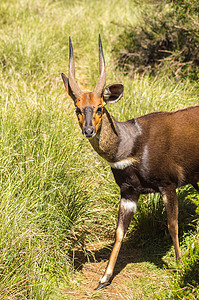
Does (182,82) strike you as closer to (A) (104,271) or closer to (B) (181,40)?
(B) (181,40)

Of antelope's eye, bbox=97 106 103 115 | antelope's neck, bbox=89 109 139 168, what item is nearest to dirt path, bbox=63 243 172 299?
antelope's neck, bbox=89 109 139 168

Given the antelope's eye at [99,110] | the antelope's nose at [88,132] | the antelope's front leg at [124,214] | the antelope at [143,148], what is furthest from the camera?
the antelope's front leg at [124,214]

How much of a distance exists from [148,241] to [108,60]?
4602mm

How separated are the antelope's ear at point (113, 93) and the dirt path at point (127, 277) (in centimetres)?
161

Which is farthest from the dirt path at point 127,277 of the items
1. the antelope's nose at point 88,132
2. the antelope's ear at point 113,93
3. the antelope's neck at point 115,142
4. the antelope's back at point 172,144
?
the antelope's ear at point 113,93

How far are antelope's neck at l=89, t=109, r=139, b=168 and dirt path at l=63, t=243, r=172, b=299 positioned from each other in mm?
1062

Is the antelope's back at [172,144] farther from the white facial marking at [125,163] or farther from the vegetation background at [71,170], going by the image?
the vegetation background at [71,170]

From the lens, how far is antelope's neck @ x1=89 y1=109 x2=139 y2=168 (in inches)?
164

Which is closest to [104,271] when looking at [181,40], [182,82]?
[182,82]

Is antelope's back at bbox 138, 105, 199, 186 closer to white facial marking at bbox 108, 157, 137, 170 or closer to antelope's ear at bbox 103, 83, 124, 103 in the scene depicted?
white facial marking at bbox 108, 157, 137, 170

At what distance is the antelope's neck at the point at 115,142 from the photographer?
4176mm

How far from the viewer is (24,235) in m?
3.81

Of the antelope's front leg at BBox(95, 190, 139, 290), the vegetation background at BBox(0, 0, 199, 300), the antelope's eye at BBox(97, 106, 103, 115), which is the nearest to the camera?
the vegetation background at BBox(0, 0, 199, 300)

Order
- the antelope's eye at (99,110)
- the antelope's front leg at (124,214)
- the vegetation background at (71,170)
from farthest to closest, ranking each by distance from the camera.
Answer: the antelope's front leg at (124,214)
the antelope's eye at (99,110)
the vegetation background at (71,170)
